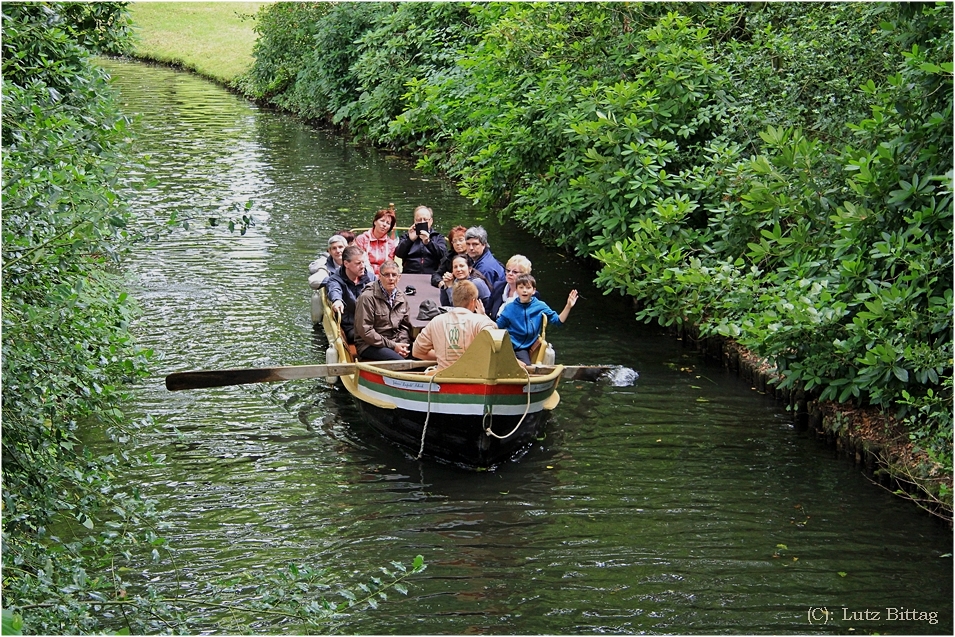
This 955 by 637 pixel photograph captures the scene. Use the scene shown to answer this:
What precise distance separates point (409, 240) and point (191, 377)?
456 cm

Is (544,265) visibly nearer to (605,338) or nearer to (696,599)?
(605,338)

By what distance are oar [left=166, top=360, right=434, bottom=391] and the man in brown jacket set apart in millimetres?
437

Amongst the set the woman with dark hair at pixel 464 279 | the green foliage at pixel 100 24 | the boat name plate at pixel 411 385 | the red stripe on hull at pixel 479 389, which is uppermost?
the green foliage at pixel 100 24

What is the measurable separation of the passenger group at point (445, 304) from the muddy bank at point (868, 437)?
227 cm

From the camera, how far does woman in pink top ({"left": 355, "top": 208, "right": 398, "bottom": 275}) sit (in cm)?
1363

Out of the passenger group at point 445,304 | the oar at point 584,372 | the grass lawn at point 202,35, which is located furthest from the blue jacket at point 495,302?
the grass lawn at point 202,35

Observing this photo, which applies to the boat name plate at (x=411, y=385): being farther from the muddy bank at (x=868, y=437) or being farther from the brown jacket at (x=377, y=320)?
the muddy bank at (x=868, y=437)

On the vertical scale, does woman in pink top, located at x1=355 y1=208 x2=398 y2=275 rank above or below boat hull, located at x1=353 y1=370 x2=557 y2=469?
above

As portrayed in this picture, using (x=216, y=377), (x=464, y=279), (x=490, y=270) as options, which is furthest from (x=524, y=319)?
(x=216, y=377)

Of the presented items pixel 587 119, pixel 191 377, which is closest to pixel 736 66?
pixel 587 119

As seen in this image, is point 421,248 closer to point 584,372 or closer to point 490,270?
point 490,270

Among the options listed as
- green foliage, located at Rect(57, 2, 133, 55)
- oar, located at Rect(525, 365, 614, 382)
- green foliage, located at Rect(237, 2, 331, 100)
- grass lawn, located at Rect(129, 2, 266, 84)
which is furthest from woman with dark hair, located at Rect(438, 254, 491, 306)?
grass lawn, located at Rect(129, 2, 266, 84)

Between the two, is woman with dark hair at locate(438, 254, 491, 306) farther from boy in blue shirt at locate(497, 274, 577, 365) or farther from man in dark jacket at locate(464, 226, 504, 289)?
boy in blue shirt at locate(497, 274, 577, 365)

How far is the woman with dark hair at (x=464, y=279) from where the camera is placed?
1065cm
